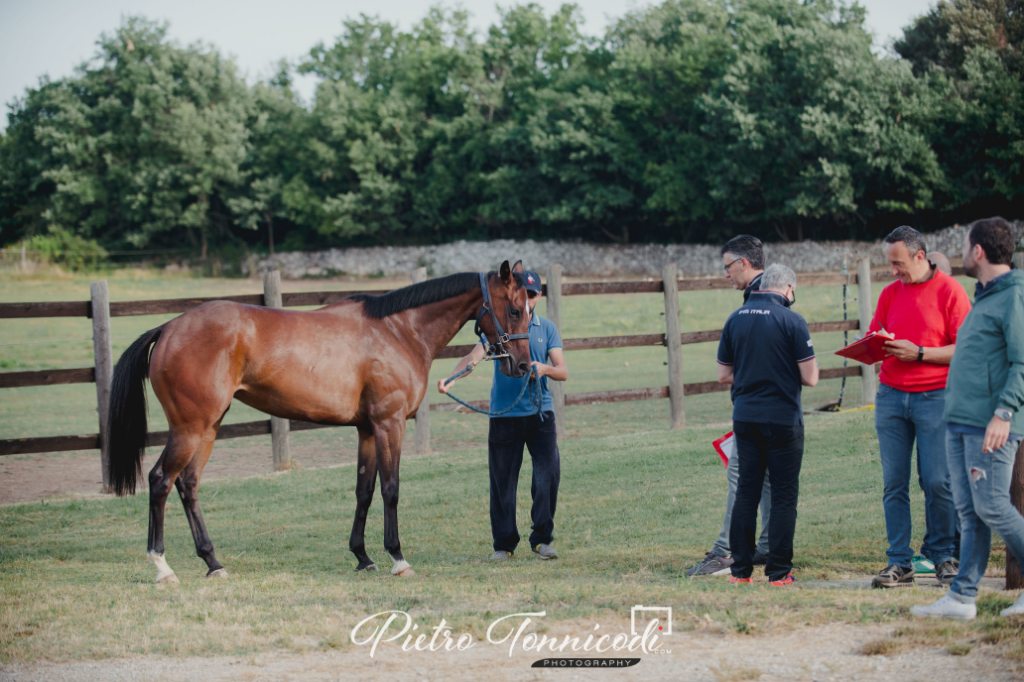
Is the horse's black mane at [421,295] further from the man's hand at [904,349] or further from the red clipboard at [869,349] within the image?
the man's hand at [904,349]

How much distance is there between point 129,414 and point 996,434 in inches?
200

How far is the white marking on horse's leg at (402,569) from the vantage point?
4.99 m

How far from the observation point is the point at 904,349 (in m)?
Answer: 4.24

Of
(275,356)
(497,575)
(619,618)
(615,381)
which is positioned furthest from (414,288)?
(615,381)

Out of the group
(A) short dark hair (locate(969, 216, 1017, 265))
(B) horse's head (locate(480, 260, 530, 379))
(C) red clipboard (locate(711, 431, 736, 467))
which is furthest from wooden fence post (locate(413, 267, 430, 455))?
(A) short dark hair (locate(969, 216, 1017, 265))

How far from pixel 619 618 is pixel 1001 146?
3533cm

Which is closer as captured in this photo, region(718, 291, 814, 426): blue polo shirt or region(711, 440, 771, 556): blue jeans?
region(718, 291, 814, 426): blue polo shirt

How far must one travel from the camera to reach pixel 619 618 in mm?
3666

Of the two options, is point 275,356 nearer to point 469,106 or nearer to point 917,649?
point 917,649

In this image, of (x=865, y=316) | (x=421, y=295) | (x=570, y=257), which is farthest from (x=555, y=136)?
(x=421, y=295)

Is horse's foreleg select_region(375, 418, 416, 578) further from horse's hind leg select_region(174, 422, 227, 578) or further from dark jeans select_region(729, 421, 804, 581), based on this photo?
dark jeans select_region(729, 421, 804, 581)

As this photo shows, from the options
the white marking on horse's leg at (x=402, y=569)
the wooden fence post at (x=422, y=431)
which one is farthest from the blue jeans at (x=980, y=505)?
the wooden fence post at (x=422, y=431)

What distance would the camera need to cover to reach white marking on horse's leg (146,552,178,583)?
15.5ft

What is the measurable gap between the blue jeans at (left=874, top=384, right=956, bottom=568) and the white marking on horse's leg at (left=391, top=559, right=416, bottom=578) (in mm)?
2772
